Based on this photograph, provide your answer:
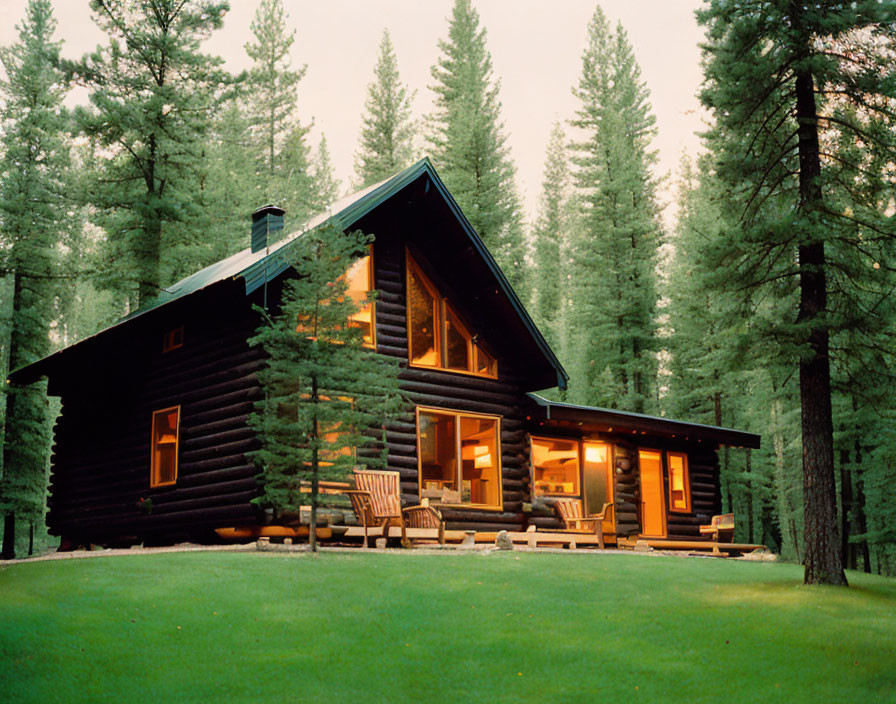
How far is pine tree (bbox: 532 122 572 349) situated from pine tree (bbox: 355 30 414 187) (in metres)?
9.95

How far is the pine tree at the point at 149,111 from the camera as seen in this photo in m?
21.0

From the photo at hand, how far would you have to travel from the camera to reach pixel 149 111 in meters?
21.0

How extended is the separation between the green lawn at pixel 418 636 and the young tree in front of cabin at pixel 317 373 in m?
1.65

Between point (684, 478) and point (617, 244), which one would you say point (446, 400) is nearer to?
point (684, 478)

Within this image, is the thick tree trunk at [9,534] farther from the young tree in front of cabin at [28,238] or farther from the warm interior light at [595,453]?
the warm interior light at [595,453]

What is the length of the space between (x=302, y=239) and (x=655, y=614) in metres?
A: 6.86

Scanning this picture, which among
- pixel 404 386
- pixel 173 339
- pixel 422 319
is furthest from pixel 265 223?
pixel 404 386

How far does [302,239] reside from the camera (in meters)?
12.1

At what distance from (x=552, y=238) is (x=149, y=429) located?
106ft

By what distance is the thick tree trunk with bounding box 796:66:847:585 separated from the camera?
10359mm

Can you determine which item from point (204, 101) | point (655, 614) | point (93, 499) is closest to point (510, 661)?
point (655, 614)

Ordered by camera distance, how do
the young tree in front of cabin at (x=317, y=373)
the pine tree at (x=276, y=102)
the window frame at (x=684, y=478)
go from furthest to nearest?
the pine tree at (x=276, y=102)
the window frame at (x=684, y=478)
the young tree in front of cabin at (x=317, y=373)

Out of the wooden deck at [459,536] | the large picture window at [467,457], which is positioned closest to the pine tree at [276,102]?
the large picture window at [467,457]

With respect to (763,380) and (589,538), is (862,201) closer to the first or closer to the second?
(589,538)
